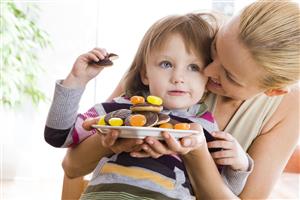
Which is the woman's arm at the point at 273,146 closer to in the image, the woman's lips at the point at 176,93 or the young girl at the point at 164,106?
the young girl at the point at 164,106

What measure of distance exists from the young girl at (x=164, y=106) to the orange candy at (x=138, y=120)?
20 cm

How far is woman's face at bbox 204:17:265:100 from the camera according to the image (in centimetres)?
130

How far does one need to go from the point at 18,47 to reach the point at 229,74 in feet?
9.47

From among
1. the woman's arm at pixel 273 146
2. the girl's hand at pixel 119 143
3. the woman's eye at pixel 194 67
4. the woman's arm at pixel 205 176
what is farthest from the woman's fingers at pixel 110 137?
the woman's arm at pixel 273 146

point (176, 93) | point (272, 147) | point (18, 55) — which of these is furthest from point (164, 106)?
point (18, 55)

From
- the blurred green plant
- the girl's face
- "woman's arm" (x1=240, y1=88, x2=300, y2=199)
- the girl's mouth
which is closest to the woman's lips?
the girl's face

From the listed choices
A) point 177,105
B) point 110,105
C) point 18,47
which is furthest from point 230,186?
point 18,47

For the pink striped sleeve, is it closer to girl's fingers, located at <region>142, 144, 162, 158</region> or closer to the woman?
the woman

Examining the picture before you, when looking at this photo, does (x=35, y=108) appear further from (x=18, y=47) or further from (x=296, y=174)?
(x=296, y=174)

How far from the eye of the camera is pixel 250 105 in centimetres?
162

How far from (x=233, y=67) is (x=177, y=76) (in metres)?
0.17

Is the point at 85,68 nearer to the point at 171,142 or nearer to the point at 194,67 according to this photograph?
the point at 194,67

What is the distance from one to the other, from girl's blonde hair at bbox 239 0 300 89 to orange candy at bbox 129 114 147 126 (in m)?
0.37

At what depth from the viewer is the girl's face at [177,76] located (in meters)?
1.41
